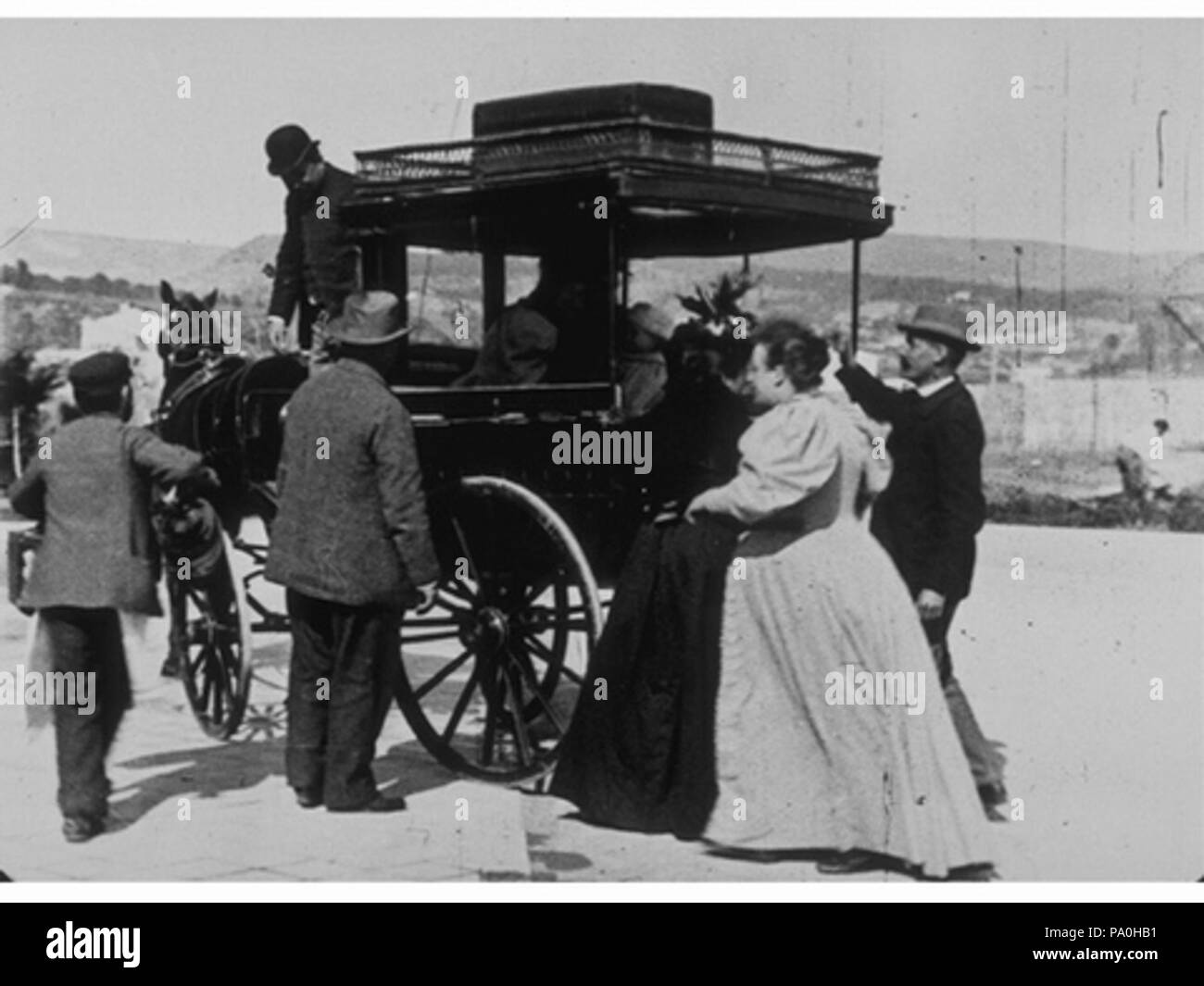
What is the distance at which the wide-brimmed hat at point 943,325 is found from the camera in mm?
6207

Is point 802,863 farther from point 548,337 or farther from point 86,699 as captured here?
point 86,699

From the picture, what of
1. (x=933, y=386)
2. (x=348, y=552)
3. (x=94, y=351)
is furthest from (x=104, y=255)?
(x=933, y=386)

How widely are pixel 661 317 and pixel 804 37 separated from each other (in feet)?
3.51

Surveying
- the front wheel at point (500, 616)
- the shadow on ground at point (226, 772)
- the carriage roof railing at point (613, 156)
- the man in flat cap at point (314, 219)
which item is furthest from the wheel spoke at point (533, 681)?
the carriage roof railing at point (613, 156)

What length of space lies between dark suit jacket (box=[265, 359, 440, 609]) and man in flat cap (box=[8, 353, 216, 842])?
1.31 feet

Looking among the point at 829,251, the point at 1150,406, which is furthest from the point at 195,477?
the point at 1150,406

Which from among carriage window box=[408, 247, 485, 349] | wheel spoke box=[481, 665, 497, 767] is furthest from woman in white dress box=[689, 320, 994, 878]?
carriage window box=[408, 247, 485, 349]

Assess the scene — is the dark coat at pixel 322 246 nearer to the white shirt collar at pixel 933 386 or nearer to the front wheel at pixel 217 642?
the front wheel at pixel 217 642

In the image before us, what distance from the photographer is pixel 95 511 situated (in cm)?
610

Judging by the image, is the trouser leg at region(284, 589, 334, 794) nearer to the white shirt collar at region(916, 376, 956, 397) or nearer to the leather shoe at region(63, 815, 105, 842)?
the leather shoe at region(63, 815, 105, 842)

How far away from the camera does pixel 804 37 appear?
21.6 feet

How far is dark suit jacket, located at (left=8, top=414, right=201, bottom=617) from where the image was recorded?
19.9 ft

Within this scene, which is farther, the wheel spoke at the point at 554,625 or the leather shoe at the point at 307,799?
the wheel spoke at the point at 554,625

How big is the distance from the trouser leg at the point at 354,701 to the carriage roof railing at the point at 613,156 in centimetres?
154
